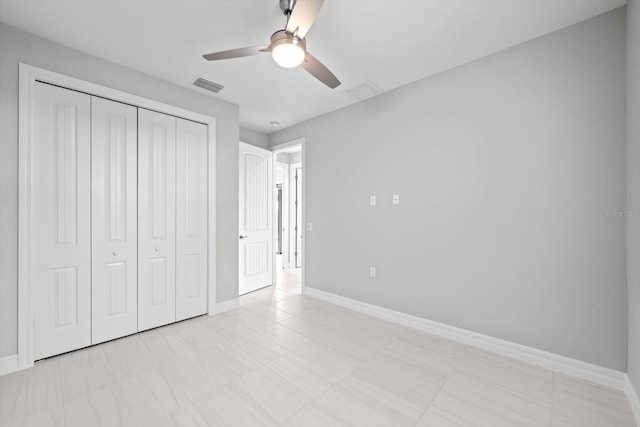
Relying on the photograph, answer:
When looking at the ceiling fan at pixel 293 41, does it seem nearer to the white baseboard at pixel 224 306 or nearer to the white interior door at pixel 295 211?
the white baseboard at pixel 224 306

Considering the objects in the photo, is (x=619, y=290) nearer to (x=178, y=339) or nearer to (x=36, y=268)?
(x=178, y=339)

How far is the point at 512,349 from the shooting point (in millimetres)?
2244

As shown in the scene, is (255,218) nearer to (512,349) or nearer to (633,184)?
(512,349)

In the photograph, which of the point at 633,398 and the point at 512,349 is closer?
the point at 633,398

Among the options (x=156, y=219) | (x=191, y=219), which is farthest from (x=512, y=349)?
(x=156, y=219)

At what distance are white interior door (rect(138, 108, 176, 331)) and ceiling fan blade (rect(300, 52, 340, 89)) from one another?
1.87m

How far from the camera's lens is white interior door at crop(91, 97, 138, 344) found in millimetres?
2422

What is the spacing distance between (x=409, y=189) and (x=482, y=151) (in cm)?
78

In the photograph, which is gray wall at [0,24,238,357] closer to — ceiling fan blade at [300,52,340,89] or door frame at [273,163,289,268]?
ceiling fan blade at [300,52,340,89]

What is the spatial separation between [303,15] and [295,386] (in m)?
2.43

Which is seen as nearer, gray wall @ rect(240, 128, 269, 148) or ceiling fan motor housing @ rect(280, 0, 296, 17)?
ceiling fan motor housing @ rect(280, 0, 296, 17)

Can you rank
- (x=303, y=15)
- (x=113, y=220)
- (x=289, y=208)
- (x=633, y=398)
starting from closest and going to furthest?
(x=303, y=15) < (x=633, y=398) < (x=113, y=220) < (x=289, y=208)

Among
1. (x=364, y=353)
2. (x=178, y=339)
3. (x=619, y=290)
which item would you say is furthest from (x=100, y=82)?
(x=619, y=290)

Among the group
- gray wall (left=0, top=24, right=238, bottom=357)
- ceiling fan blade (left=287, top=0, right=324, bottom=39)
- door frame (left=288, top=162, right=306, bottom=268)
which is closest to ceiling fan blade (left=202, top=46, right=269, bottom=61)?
ceiling fan blade (left=287, top=0, right=324, bottom=39)
